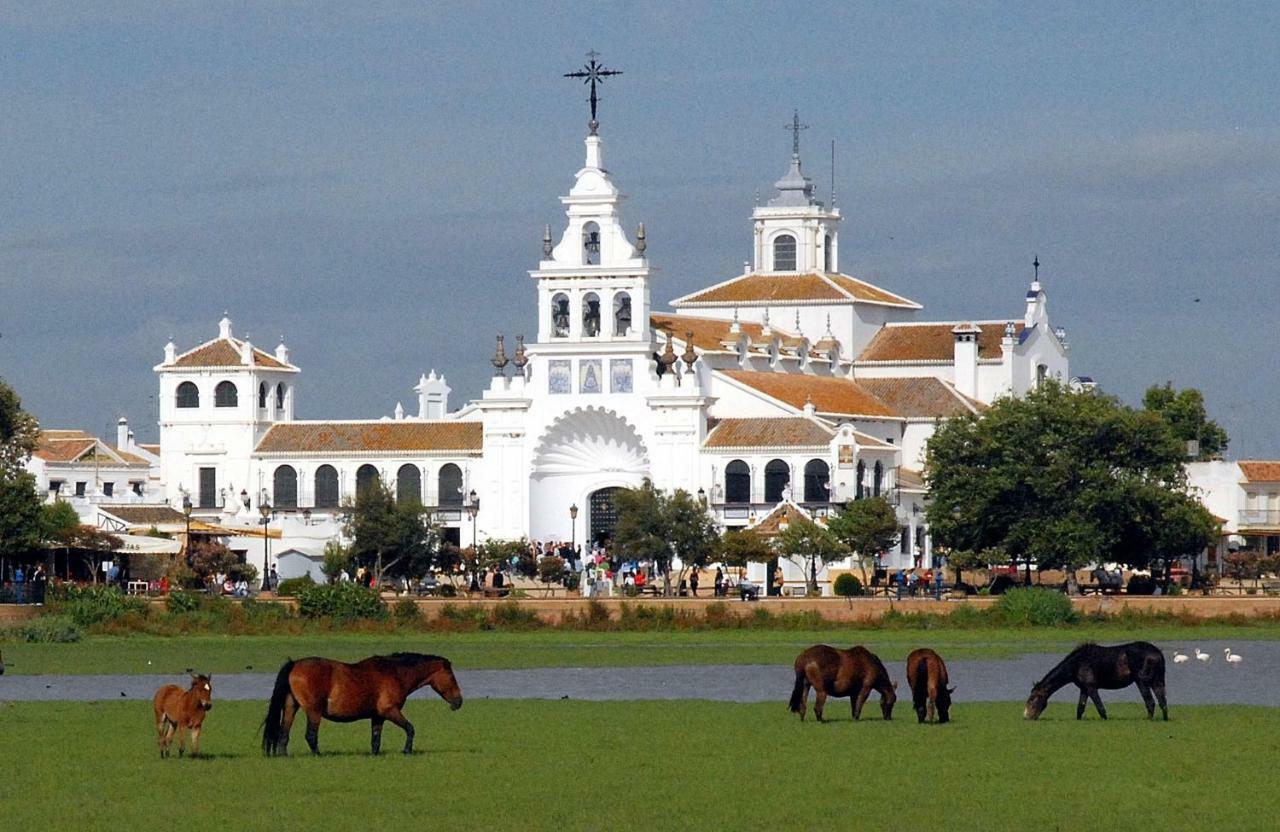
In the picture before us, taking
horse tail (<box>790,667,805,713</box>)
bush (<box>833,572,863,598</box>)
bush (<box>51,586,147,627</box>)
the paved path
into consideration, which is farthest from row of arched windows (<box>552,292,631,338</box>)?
horse tail (<box>790,667,805,713</box>)

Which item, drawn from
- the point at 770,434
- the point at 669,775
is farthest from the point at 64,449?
the point at 669,775

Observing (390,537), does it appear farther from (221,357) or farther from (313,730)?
(313,730)

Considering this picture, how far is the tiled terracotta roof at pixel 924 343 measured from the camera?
112812 mm

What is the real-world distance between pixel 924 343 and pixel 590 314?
1733cm

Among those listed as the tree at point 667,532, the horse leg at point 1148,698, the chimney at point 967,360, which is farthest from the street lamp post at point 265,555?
the horse leg at point 1148,698

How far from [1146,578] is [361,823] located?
5971 cm

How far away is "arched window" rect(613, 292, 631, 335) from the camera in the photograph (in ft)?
333

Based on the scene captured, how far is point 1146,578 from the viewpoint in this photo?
263 feet

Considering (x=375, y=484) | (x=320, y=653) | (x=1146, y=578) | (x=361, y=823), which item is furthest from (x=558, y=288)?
(x=361, y=823)

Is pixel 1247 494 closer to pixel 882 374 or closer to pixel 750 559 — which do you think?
pixel 882 374

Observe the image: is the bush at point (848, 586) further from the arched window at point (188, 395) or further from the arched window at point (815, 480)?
the arched window at point (188, 395)

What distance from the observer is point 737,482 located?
99.4 m

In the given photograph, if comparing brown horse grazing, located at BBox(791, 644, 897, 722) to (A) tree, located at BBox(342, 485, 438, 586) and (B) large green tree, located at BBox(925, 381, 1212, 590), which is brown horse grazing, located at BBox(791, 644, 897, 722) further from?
(A) tree, located at BBox(342, 485, 438, 586)

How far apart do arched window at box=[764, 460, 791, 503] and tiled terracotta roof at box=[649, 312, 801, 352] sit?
7.97 metres
